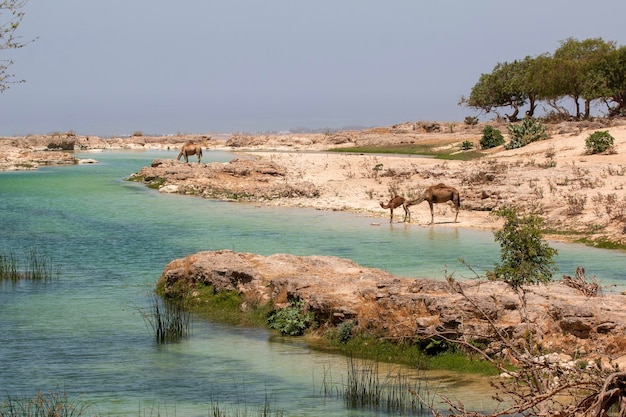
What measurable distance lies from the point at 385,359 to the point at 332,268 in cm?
430

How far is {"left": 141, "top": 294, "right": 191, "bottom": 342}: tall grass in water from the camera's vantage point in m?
14.5

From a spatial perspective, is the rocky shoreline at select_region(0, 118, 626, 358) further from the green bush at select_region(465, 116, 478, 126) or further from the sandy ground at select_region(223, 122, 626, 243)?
the green bush at select_region(465, 116, 478, 126)

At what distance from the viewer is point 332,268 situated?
17.0 meters

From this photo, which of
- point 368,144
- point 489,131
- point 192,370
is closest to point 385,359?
point 192,370

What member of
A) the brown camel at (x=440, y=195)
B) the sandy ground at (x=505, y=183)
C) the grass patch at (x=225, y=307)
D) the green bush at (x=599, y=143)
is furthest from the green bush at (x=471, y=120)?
the grass patch at (x=225, y=307)

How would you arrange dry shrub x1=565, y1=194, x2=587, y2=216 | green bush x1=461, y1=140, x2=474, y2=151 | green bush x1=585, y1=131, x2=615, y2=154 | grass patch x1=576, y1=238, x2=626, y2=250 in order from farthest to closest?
1. green bush x1=461, y1=140, x2=474, y2=151
2. green bush x1=585, y1=131, x2=615, y2=154
3. dry shrub x1=565, y1=194, x2=587, y2=216
4. grass patch x1=576, y1=238, x2=626, y2=250

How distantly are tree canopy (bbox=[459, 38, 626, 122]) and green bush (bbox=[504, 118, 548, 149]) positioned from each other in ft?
61.3

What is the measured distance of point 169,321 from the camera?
15.1 metres

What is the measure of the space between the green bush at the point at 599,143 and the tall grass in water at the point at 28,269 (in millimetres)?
27724

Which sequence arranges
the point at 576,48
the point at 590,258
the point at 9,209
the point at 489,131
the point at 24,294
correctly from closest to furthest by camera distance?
the point at 24,294 < the point at 590,258 < the point at 9,209 < the point at 489,131 < the point at 576,48

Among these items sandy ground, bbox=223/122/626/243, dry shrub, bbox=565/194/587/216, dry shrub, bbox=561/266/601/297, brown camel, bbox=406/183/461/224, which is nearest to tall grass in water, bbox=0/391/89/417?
dry shrub, bbox=561/266/601/297

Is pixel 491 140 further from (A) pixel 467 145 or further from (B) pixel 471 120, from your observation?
(B) pixel 471 120

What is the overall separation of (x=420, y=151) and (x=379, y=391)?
171ft

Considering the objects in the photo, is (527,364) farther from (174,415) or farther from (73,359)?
(73,359)
